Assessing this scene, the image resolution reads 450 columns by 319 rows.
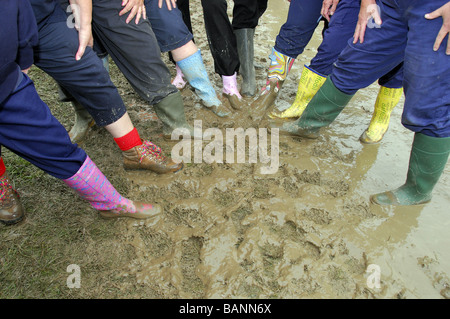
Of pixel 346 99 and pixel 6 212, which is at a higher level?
pixel 346 99

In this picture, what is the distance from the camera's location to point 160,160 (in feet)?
6.33

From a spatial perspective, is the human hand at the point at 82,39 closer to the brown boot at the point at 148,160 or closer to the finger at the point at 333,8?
the brown boot at the point at 148,160

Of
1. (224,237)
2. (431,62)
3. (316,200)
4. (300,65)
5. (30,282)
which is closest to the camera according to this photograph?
(431,62)

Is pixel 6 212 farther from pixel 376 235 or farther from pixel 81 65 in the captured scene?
pixel 376 235

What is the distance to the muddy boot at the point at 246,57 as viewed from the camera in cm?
242

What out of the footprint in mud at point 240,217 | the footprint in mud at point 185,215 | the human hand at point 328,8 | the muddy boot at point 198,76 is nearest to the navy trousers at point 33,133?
→ the footprint in mud at point 185,215

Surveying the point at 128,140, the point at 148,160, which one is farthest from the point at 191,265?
the point at 128,140

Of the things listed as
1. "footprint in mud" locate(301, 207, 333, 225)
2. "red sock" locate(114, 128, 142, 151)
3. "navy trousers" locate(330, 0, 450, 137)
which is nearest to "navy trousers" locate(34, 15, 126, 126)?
"red sock" locate(114, 128, 142, 151)

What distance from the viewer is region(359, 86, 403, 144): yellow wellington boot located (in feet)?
6.88

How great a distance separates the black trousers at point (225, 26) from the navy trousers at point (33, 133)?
1.40 metres

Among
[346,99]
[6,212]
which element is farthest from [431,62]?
[6,212]

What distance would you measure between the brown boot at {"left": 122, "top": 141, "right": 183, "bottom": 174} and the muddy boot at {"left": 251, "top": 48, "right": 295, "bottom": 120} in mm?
888

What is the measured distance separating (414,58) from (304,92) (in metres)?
0.99
